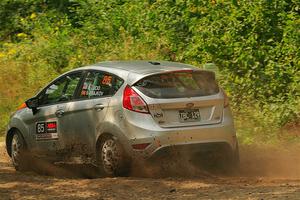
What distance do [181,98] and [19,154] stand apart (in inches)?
118

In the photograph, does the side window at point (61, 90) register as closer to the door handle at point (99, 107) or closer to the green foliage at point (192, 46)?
the door handle at point (99, 107)

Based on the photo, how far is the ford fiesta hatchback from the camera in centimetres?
832

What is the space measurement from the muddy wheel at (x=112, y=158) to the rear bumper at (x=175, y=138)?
0.61ft

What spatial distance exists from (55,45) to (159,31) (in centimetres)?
303

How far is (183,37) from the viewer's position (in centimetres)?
1503

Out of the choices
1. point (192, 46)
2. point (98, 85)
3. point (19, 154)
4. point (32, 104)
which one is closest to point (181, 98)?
point (98, 85)

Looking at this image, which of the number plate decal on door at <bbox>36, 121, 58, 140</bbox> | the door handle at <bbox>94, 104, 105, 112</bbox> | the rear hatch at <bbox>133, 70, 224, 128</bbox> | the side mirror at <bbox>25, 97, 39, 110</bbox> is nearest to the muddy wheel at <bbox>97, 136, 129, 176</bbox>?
the door handle at <bbox>94, 104, 105, 112</bbox>

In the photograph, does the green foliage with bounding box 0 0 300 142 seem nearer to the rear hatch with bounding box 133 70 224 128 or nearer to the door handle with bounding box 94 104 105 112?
the rear hatch with bounding box 133 70 224 128

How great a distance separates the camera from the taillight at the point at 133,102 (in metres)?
8.36

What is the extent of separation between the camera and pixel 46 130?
9.66m

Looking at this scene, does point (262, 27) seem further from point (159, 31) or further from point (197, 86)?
point (197, 86)

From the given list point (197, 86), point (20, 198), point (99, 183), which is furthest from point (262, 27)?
point (20, 198)

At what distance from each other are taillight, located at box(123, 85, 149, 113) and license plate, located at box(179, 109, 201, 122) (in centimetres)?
45

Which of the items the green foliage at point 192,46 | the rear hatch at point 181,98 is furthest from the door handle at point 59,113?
the green foliage at point 192,46
